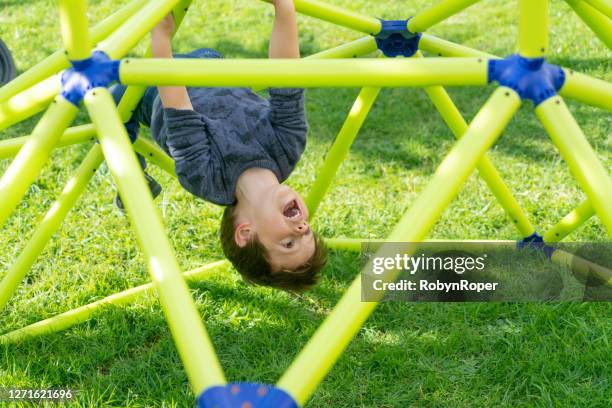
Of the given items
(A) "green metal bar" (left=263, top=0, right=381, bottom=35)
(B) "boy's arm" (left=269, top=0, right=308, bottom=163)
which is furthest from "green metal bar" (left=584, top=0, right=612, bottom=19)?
(B) "boy's arm" (left=269, top=0, right=308, bottom=163)

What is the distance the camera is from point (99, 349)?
3.33m

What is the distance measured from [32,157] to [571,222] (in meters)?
2.34

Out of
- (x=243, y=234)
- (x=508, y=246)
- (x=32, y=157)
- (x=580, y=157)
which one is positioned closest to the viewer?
(x=580, y=157)

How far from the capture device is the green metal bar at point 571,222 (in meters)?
3.46

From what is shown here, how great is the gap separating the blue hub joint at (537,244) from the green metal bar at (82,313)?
4.86 ft

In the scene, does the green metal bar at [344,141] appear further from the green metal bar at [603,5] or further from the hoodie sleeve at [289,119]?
the green metal bar at [603,5]

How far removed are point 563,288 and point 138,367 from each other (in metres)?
1.88

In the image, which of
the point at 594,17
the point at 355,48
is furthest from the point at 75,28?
the point at 594,17

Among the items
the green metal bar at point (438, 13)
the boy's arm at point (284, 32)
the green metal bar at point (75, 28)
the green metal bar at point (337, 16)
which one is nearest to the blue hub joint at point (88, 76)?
the green metal bar at point (75, 28)

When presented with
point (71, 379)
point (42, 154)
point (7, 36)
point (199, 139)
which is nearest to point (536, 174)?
point (199, 139)

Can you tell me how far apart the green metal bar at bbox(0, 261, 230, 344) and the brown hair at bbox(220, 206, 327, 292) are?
1.63 ft

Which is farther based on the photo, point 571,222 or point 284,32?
point 571,222

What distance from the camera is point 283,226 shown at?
280cm

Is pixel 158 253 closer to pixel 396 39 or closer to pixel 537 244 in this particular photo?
pixel 396 39
